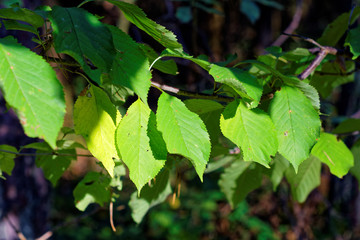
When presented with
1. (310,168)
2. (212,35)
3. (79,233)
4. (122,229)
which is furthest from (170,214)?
(310,168)

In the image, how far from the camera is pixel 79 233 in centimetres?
493

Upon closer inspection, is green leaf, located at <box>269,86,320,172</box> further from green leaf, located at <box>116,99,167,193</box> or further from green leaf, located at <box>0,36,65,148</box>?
green leaf, located at <box>0,36,65,148</box>

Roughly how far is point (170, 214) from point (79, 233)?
1.49m

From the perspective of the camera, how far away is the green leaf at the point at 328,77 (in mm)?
1253

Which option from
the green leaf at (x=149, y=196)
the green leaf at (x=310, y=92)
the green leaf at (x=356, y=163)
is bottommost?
the green leaf at (x=149, y=196)

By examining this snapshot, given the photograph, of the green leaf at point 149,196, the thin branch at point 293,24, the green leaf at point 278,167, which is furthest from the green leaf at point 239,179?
the thin branch at point 293,24

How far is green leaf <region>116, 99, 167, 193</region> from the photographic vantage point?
58 cm

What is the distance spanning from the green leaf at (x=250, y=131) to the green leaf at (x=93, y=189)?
557 mm

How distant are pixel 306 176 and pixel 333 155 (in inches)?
14.6

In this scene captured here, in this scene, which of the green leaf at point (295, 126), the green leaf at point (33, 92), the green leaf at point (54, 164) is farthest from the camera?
the green leaf at point (54, 164)

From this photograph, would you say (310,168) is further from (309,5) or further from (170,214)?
(309,5)

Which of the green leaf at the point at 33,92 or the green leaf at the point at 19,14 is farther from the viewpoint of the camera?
the green leaf at the point at 19,14

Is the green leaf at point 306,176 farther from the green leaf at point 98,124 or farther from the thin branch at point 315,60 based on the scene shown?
the green leaf at point 98,124

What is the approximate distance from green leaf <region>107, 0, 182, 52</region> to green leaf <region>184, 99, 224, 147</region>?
16 centimetres
